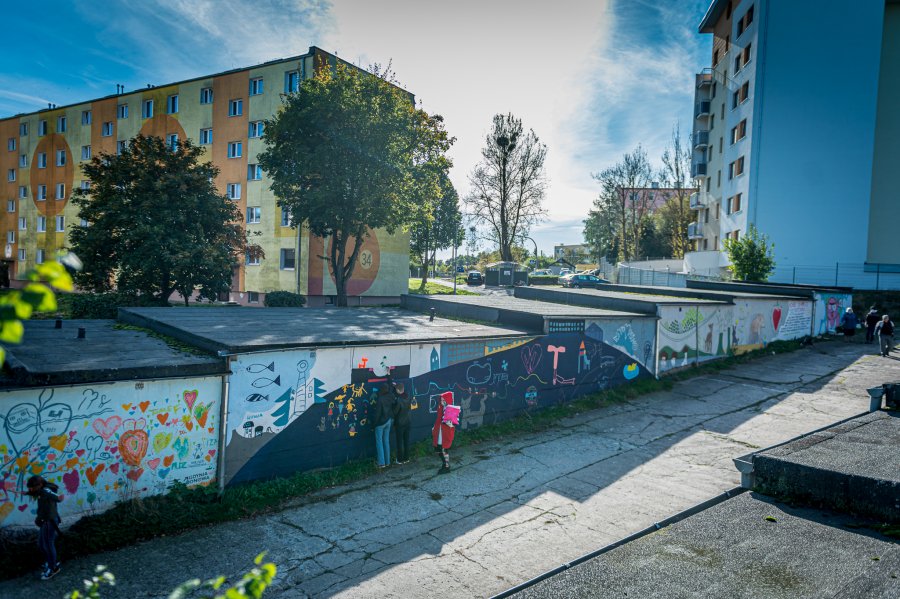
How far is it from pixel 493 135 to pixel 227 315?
3737 cm

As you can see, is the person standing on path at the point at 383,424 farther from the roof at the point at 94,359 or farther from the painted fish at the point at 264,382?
the roof at the point at 94,359

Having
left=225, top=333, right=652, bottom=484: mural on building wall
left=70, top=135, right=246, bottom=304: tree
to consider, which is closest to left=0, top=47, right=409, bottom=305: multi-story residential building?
left=70, top=135, right=246, bottom=304: tree

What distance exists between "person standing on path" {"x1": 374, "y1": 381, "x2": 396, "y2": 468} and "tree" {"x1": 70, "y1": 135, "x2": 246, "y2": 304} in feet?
47.8

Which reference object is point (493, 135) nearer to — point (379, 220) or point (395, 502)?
point (379, 220)

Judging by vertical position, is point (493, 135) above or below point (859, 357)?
above

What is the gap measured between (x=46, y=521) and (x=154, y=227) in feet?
56.3

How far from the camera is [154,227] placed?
70.4 ft

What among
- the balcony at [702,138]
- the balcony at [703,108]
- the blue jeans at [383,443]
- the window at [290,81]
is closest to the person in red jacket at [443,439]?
the blue jeans at [383,443]

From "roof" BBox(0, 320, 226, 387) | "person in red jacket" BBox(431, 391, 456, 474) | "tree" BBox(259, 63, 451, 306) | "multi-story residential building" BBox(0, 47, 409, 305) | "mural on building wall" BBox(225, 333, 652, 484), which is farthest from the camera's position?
"multi-story residential building" BBox(0, 47, 409, 305)

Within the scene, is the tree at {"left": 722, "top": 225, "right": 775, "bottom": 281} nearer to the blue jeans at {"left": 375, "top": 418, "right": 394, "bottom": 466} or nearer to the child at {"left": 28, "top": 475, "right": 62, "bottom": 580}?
the blue jeans at {"left": 375, "top": 418, "right": 394, "bottom": 466}

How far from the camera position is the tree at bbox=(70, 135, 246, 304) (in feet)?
71.5

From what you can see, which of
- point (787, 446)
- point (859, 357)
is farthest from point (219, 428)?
point (859, 357)

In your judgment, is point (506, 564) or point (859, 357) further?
point (859, 357)

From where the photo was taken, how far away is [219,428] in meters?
8.90
